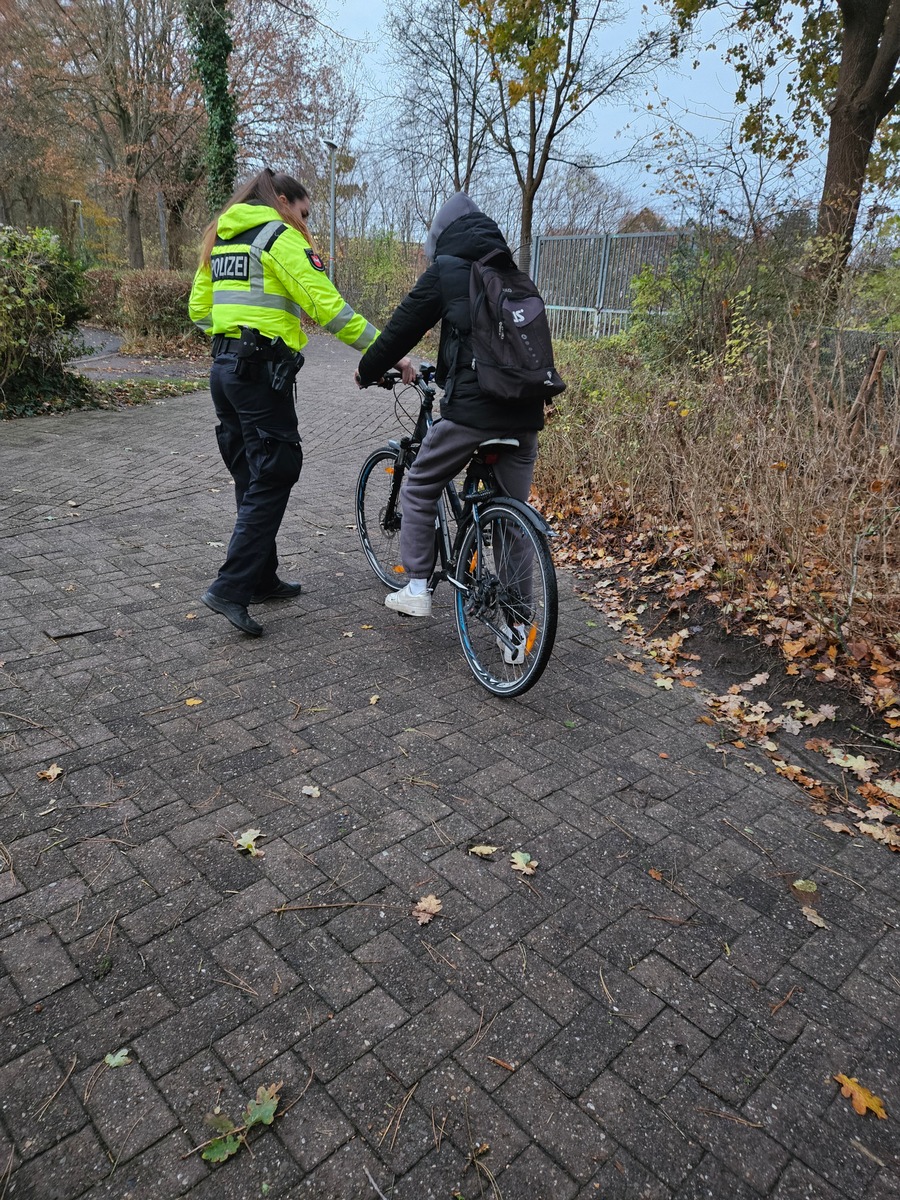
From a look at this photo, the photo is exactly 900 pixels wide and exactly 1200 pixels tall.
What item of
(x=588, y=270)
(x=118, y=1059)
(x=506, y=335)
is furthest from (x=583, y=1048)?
(x=588, y=270)

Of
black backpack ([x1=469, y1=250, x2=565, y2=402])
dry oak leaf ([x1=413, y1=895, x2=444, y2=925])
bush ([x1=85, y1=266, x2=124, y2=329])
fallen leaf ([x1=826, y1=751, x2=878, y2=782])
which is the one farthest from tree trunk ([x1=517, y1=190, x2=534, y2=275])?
→ dry oak leaf ([x1=413, y1=895, x2=444, y2=925])

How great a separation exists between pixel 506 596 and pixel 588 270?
13879mm

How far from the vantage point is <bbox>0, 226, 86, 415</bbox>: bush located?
27.5 ft

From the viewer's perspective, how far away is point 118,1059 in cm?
191

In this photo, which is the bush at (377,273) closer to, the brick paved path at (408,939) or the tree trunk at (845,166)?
the tree trunk at (845,166)

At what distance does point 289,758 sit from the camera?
313 centimetres

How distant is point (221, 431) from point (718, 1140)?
3631 millimetres

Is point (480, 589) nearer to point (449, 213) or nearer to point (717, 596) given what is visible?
point (717, 596)

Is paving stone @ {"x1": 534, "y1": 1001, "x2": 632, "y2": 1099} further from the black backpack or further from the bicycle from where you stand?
the black backpack

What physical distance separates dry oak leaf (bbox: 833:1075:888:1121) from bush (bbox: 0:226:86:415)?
9.30 meters

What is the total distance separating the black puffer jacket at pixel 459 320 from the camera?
344cm

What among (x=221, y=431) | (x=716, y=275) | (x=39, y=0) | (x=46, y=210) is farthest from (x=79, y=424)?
(x=46, y=210)

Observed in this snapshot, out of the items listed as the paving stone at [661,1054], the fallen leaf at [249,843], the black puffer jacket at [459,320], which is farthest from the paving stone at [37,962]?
the black puffer jacket at [459,320]

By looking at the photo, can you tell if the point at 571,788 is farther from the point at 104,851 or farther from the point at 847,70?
the point at 847,70
